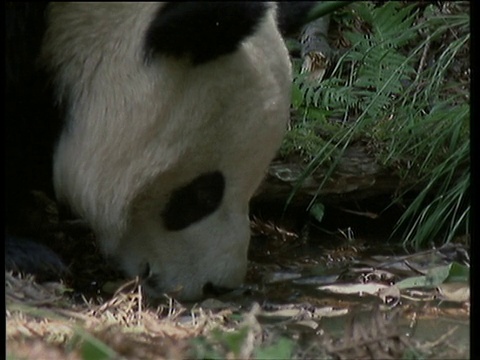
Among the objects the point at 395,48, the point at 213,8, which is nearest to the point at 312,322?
the point at 213,8

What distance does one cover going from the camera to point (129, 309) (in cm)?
187

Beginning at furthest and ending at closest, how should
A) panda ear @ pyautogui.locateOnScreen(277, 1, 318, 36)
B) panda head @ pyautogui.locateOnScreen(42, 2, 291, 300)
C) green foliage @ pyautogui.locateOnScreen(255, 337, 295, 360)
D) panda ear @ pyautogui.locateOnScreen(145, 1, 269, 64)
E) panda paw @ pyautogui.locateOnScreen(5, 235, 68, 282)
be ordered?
panda paw @ pyautogui.locateOnScreen(5, 235, 68, 282) < panda ear @ pyautogui.locateOnScreen(277, 1, 318, 36) < panda head @ pyautogui.locateOnScreen(42, 2, 291, 300) < panda ear @ pyautogui.locateOnScreen(145, 1, 269, 64) < green foliage @ pyautogui.locateOnScreen(255, 337, 295, 360)

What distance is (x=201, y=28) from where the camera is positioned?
1.76m

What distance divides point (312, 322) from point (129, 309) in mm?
334

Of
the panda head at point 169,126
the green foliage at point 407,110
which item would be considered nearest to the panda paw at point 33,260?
the panda head at point 169,126

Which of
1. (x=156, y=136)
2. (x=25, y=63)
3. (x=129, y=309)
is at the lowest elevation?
(x=129, y=309)

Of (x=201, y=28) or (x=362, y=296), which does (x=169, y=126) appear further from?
(x=362, y=296)

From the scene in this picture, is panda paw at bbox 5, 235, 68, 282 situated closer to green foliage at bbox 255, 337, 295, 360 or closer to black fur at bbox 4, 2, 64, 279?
black fur at bbox 4, 2, 64, 279

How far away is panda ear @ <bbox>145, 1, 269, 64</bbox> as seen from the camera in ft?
5.62

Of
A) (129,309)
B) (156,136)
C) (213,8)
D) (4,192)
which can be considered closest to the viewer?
(213,8)

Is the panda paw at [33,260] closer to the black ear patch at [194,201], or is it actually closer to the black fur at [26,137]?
the black fur at [26,137]

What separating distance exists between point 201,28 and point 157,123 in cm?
30

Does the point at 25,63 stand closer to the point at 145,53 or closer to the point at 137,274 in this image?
the point at 145,53

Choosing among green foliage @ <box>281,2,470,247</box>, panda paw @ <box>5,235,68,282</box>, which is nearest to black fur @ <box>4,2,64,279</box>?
panda paw @ <box>5,235,68,282</box>
